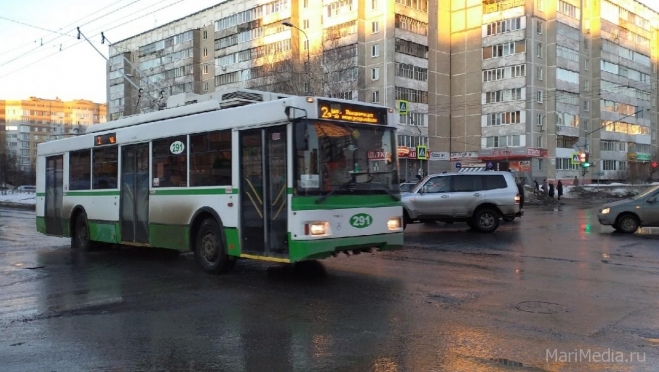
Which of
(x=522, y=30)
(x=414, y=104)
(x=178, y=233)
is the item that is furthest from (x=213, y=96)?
(x=522, y=30)

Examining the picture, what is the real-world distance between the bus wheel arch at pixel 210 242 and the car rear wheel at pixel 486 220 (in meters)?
9.91

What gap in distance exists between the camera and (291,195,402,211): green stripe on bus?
27.6ft

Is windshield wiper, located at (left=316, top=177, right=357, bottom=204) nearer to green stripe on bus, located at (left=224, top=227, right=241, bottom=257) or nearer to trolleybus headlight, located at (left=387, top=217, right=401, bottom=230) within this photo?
trolleybus headlight, located at (left=387, top=217, right=401, bottom=230)

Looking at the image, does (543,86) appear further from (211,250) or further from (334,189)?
(334,189)

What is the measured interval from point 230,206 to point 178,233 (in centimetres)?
169

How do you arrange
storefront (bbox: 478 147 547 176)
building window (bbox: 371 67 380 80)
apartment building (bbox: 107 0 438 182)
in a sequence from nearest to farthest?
apartment building (bbox: 107 0 438 182)
building window (bbox: 371 67 380 80)
storefront (bbox: 478 147 547 176)

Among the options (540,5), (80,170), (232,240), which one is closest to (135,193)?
(80,170)

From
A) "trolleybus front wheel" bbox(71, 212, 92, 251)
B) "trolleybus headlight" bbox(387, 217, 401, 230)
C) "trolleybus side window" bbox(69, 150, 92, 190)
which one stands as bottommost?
"trolleybus front wheel" bbox(71, 212, 92, 251)

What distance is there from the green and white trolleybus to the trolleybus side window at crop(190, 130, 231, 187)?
2 centimetres

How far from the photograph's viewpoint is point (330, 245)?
8.59 meters

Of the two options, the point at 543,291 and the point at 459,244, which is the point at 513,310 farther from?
the point at 459,244

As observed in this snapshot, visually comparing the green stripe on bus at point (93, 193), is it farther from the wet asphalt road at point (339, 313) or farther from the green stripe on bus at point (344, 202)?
the green stripe on bus at point (344, 202)

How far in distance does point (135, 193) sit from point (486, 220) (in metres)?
10.8

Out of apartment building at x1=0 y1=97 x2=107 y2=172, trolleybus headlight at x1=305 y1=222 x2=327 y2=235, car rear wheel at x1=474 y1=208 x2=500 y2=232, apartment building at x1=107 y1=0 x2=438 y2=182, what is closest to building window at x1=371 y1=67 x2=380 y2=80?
apartment building at x1=107 y1=0 x2=438 y2=182
